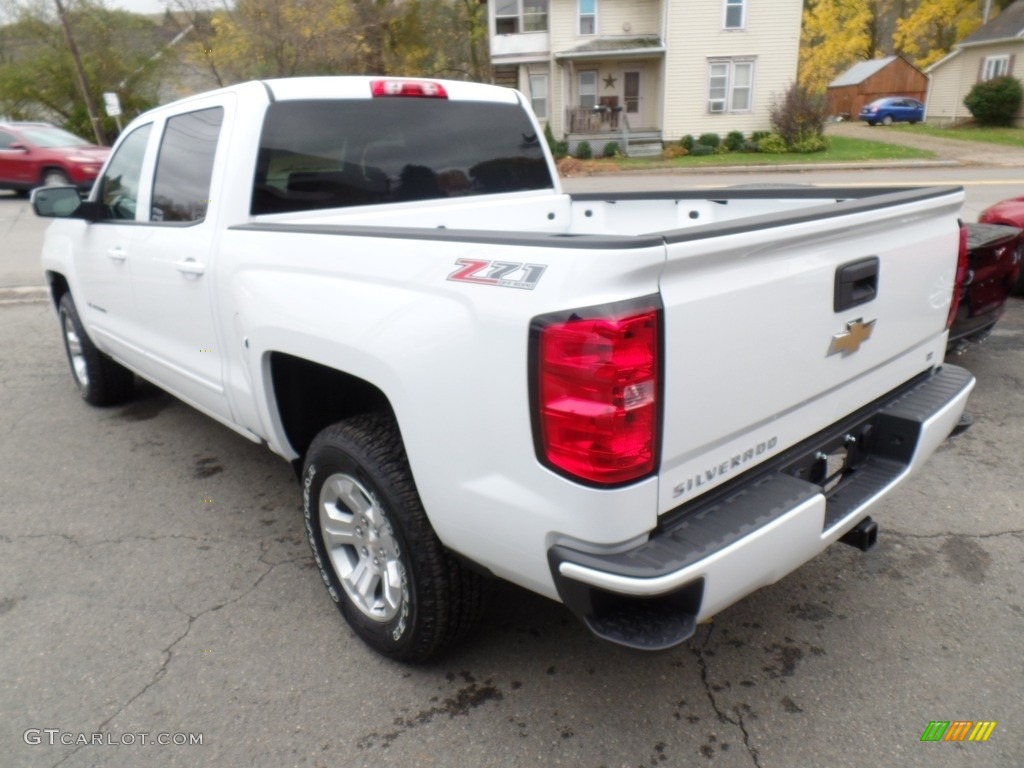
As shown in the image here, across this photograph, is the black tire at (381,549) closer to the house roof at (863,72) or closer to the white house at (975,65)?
the white house at (975,65)

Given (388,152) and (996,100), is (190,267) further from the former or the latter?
(996,100)

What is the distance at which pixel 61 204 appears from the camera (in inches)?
165

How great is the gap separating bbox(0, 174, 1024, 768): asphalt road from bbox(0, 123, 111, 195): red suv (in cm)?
1609

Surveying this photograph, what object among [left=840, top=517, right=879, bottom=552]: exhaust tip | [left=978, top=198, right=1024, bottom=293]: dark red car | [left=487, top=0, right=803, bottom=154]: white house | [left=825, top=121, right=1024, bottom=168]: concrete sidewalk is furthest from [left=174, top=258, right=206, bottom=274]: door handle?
[left=487, top=0, right=803, bottom=154]: white house

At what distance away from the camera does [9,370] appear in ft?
20.8

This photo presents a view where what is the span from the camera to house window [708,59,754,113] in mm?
26812

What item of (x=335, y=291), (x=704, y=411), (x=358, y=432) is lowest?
(x=358, y=432)

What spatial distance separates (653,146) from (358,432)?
27084 millimetres

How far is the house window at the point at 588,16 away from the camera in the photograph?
92.1 ft

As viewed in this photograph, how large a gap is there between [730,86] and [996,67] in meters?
16.8

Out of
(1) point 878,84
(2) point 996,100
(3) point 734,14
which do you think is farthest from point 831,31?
(3) point 734,14

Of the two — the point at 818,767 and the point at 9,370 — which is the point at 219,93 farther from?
the point at 9,370

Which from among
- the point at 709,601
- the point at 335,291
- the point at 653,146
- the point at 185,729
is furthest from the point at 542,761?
the point at 653,146

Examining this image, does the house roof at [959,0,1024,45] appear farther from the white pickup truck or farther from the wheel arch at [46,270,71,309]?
the wheel arch at [46,270,71,309]
